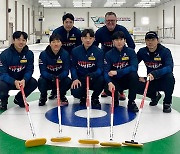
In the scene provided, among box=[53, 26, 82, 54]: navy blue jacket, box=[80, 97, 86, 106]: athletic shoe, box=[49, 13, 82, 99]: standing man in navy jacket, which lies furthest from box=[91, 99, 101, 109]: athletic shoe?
box=[53, 26, 82, 54]: navy blue jacket

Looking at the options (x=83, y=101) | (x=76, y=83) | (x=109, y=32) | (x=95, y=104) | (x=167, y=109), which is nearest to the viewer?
(x=167, y=109)

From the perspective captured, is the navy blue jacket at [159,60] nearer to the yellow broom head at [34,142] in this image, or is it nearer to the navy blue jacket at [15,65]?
the navy blue jacket at [15,65]

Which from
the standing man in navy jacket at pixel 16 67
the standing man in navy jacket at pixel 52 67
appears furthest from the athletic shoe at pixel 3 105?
the standing man in navy jacket at pixel 52 67

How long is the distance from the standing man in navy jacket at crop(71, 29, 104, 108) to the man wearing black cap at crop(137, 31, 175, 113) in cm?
55

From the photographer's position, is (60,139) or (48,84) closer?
(60,139)

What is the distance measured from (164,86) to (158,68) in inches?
10.8

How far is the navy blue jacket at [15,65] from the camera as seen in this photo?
331cm

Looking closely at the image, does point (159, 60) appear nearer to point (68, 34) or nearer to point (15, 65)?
point (68, 34)

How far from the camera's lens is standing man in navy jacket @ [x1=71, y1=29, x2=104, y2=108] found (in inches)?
139

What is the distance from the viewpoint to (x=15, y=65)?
3385mm

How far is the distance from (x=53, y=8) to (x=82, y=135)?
1184 inches

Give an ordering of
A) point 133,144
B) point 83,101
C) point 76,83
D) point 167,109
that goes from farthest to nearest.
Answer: point 83,101 < point 76,83 < point 167,109 < point 133,144

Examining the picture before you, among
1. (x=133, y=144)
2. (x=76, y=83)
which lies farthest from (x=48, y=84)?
(x=133, y=144)

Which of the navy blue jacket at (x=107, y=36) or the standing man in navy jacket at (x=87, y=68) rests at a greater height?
the navy blue jacket at (x=107, y=36)
